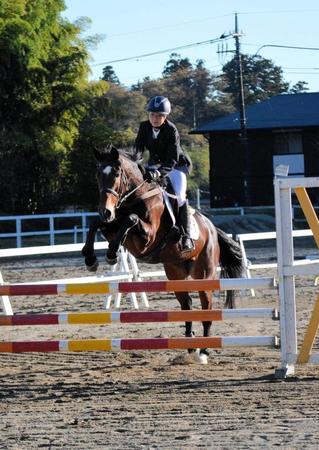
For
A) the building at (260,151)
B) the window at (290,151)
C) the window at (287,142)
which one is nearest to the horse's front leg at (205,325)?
the building at (260,151)

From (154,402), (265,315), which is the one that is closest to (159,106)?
(265,315)

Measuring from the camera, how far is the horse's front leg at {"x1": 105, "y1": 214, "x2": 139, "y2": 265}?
7981 mm

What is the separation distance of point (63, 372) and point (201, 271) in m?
2.08

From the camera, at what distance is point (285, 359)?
7.74m

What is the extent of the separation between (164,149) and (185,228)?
2.83 feet

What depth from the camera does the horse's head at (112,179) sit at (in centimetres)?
802

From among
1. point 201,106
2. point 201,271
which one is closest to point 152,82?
point 201,106

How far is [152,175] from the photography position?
29.1 feet

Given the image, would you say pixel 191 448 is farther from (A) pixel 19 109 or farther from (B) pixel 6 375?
(A) pixel 19 109

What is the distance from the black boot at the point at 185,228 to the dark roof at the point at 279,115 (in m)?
37.7

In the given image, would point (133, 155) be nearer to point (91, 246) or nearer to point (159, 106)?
point (159, 106)

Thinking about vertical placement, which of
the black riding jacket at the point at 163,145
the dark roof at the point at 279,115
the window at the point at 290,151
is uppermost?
Result: the dark roof at the point at 279,115

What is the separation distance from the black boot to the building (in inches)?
1433

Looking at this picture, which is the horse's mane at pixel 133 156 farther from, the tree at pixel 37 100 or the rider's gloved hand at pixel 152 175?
the tree at pixel 37 100
